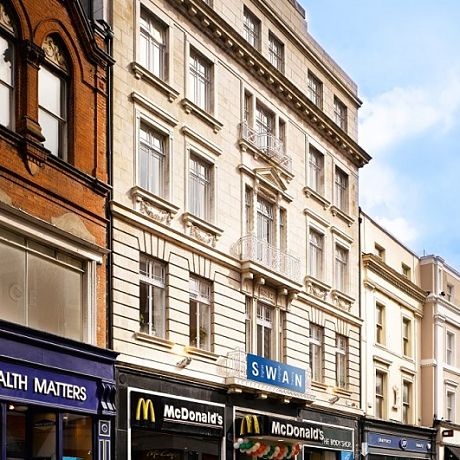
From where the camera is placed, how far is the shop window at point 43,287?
22156 millimetres

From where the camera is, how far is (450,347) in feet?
174

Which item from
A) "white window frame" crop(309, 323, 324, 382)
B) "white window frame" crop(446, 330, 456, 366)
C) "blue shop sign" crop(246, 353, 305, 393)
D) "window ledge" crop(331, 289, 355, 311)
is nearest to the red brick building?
"blue shop sign" crop(246, 353, 305, 393)

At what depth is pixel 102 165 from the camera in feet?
85.5

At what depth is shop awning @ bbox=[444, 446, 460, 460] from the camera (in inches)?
1984

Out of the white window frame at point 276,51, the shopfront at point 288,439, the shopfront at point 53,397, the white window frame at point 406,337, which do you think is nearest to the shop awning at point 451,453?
the white window frame at point 406,337

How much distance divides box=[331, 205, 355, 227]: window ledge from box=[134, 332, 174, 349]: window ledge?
13.9 meters

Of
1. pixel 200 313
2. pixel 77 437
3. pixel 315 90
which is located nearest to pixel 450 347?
pixel 315 90

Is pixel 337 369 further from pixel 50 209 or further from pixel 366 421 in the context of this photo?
pixel 50 209

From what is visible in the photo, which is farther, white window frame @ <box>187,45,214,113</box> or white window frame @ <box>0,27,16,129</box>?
white window frame @ <box>187,45,214,113</box>

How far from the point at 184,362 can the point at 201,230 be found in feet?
13.1

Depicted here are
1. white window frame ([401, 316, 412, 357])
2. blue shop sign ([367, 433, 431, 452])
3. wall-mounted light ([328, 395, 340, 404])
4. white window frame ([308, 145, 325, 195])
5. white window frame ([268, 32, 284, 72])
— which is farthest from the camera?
white window frame ([401, 316, 412, 357])

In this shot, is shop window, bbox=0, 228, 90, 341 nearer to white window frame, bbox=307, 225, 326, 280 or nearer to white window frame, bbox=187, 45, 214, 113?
white window frame, bbox=187, 45, 214, 113

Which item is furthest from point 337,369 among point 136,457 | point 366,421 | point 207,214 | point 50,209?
point 50,209

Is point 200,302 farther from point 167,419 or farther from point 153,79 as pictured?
point 153,79
